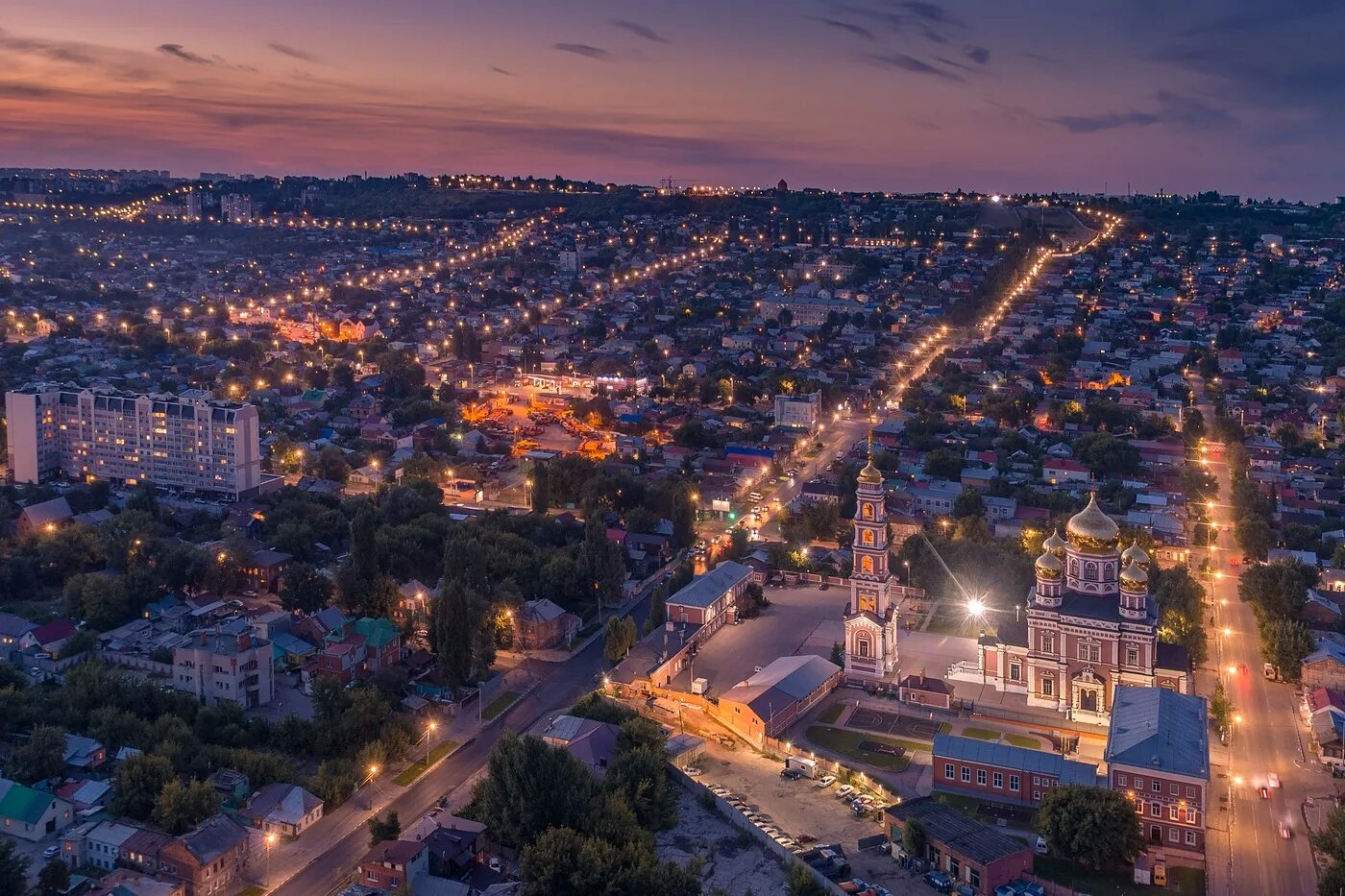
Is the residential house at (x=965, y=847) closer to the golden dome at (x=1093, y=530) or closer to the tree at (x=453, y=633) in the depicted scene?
the golden dome at (x=1093, y=530)

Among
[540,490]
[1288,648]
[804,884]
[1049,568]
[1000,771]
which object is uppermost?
[1049,568]

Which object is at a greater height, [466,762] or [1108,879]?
[1108,879]

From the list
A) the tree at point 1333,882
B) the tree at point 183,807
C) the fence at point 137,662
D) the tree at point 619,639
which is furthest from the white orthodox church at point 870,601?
the fence at point 137,662

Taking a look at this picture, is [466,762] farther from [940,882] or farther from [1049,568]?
[1049,568]

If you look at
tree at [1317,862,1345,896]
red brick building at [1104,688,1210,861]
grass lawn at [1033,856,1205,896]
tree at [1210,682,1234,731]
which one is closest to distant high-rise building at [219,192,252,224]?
tree at [1210,682,1234,731]

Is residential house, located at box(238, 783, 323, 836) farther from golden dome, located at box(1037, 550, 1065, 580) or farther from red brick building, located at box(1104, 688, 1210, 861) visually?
golden dome, located at box(1037, 550, 1065, 580)

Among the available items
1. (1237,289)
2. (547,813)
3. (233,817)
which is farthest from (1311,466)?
(1237,289)

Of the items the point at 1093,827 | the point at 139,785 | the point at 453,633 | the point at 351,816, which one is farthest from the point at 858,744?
the point at 139,785
